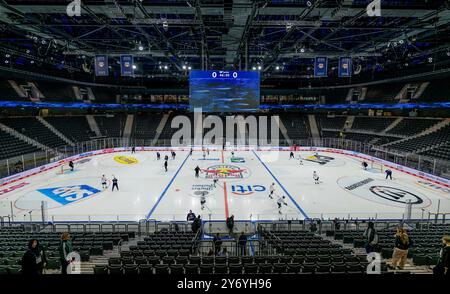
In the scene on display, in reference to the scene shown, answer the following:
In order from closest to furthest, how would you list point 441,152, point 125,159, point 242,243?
point 242,243
point 441,152
point 125,159

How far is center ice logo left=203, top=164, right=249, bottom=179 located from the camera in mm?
23750

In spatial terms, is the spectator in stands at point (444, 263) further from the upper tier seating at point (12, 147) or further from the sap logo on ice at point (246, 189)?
the upper tier seating at point (12, 147)

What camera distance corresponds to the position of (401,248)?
22.8 feet

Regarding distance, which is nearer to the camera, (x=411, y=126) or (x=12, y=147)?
(x=12, y=147)

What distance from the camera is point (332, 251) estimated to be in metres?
7.88

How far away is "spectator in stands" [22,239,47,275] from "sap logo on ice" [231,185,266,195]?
14.4 metres

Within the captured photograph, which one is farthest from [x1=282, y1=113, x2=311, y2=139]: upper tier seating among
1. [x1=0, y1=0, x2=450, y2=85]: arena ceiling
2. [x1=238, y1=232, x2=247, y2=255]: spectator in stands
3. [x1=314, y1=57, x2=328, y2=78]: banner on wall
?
[x1=238, y1=232, x2=247, y2=255]: spectator in stands

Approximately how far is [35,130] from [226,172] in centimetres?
2462

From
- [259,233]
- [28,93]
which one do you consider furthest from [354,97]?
[28,93]

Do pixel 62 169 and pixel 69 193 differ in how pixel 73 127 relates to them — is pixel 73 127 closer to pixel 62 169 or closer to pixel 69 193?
pixel 62 169

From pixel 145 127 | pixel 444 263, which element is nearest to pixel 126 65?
pixel 444 263

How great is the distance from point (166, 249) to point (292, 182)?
15.6 metres

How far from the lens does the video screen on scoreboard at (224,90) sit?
830 inches
